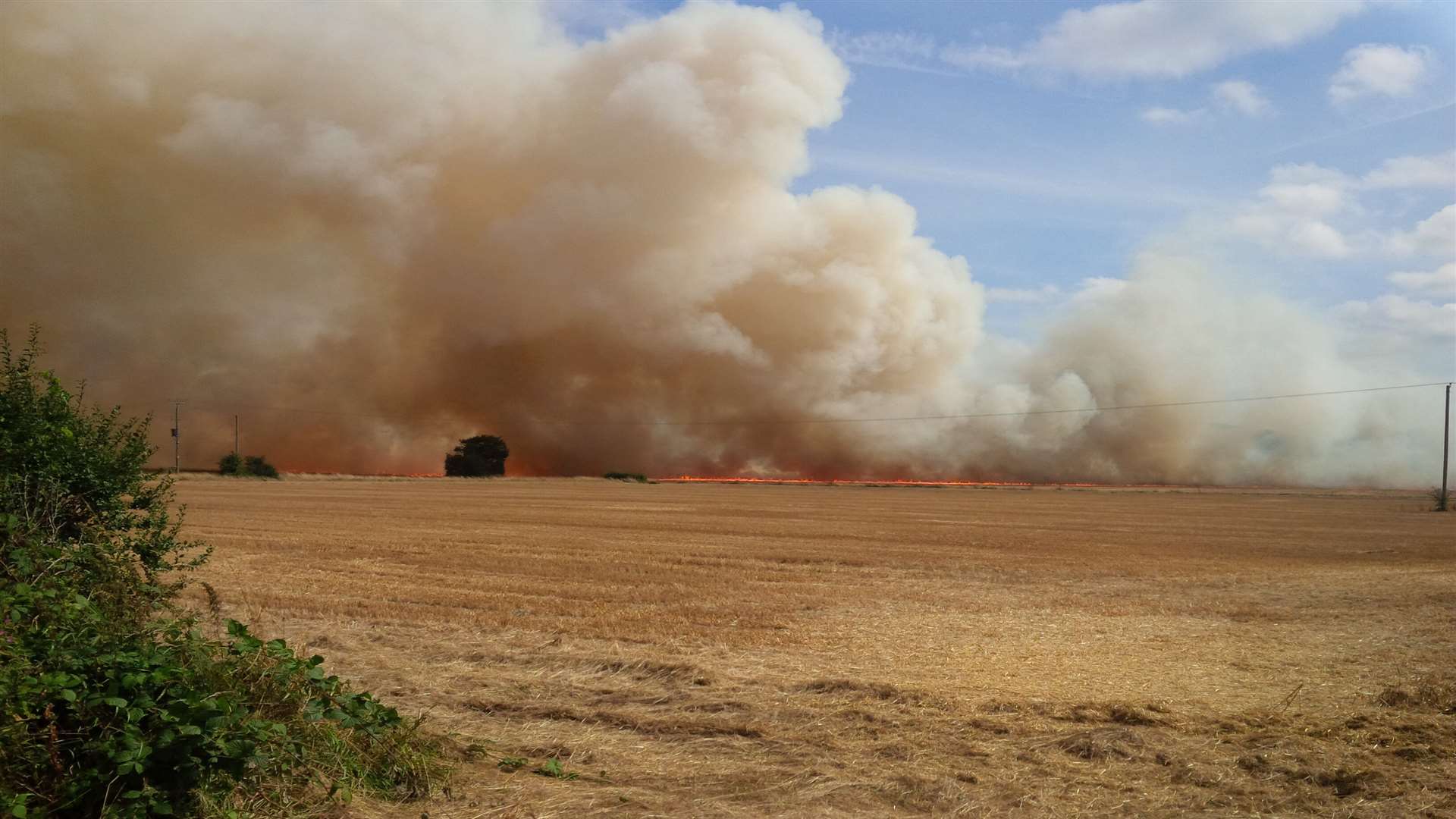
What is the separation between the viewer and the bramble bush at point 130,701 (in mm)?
5496

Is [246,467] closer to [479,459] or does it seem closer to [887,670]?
[479,459]

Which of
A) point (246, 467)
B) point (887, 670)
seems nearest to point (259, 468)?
point (246, 467)

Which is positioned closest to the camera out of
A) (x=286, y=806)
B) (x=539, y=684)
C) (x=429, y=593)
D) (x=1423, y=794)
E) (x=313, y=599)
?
(x=286, y=806)

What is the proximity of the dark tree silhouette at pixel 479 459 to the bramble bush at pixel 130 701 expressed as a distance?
118 m

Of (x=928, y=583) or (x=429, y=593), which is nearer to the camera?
(x=429, y=593)

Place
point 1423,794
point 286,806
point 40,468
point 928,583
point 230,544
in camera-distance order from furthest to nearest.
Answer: point 230,544
point 928,583
point 40,468
point 1423,794
point 286,806

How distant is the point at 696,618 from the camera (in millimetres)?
15875

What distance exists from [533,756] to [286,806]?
2.31m

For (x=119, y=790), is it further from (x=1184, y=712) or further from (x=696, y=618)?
(x=696, y=618)

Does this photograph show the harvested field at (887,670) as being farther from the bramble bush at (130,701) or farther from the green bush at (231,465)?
the green bush at (231,465)

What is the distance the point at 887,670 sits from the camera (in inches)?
462

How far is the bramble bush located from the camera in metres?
5.50

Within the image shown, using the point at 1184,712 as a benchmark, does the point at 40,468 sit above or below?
above

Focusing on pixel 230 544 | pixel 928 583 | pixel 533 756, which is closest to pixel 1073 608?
pixel 928 583
